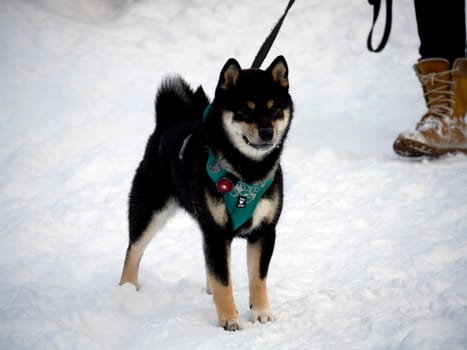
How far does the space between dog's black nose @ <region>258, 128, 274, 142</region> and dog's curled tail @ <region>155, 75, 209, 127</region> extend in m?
0.89

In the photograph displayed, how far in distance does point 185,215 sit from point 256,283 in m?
1.60

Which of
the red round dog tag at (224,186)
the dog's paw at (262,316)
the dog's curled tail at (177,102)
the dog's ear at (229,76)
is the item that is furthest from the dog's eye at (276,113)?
the dog's paw at (262,316)

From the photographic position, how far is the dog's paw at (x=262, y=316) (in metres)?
2.33

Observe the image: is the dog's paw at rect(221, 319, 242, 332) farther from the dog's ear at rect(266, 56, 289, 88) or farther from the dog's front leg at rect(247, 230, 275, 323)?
the dog's ear at rect(266, 56, 289, 88)

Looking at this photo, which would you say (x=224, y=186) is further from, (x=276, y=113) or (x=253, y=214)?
(x=276, y=113)

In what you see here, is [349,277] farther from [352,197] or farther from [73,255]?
[73,255]

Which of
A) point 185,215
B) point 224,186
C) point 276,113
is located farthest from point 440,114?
point 224,186

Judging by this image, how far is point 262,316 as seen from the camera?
2340 millimetres

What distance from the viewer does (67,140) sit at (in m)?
5.04

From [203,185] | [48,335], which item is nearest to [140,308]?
[48,335]

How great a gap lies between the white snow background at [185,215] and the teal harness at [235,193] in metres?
0.51

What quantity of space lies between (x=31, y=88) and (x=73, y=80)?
510 millimetres

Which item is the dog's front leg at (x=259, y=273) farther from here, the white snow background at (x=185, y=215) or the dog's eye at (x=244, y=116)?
the dog's eye at (x=244, y=116)

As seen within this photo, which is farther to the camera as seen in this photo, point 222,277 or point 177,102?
point 177,102
